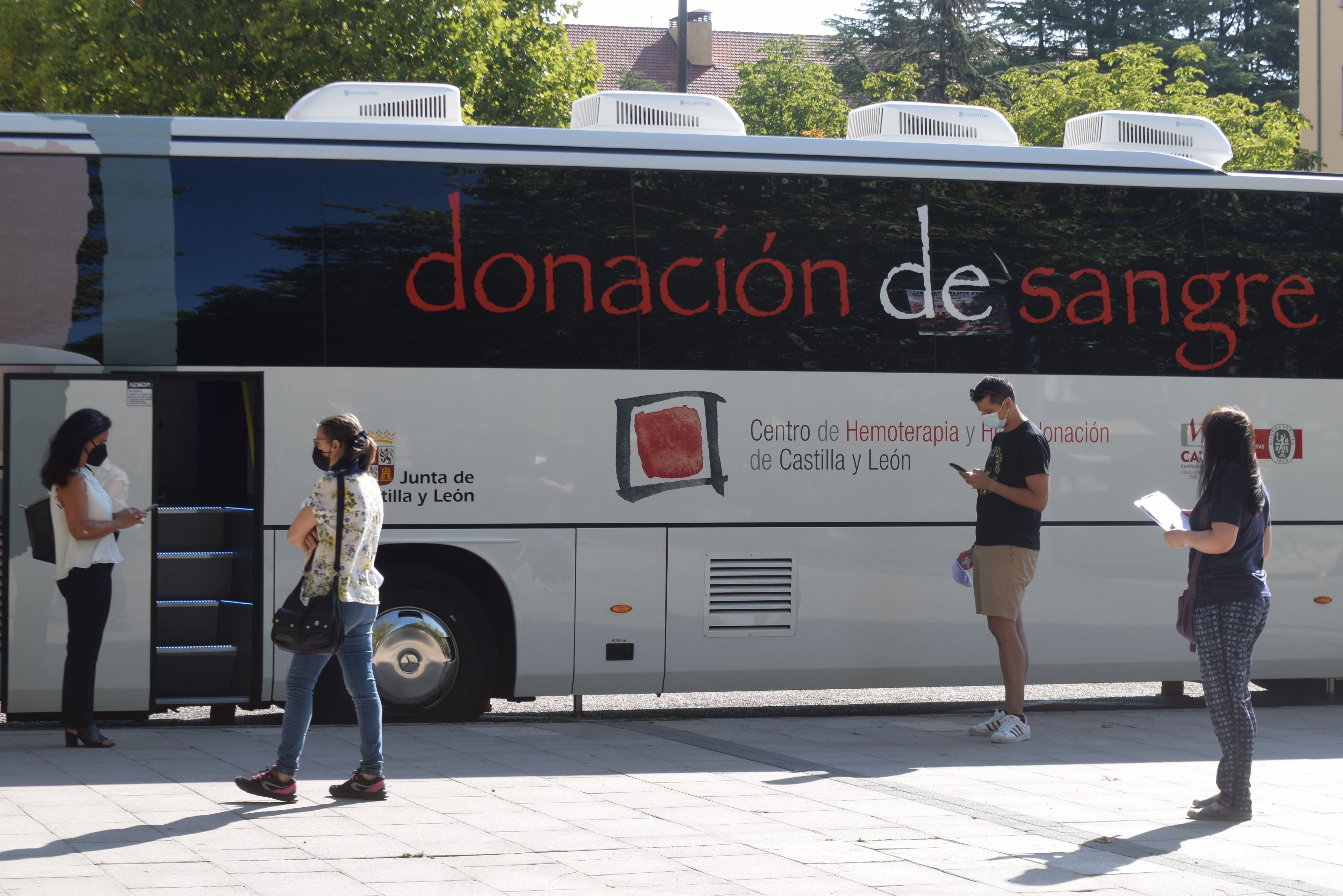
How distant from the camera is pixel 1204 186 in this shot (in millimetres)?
9875

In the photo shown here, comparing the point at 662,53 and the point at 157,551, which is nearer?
the point at 157,551

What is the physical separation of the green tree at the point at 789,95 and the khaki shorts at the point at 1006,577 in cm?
2748

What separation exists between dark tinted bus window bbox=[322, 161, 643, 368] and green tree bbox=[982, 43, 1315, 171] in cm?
2238

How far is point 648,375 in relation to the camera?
9.02m

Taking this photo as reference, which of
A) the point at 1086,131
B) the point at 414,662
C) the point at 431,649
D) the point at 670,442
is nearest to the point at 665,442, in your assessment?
the point at 670,442

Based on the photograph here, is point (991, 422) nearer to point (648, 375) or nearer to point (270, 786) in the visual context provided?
point (648, 375)

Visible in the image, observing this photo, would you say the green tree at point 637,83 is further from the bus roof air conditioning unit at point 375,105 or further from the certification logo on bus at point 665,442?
the certification logo on bus at point 665,442

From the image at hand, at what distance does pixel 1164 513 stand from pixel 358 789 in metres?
3.85

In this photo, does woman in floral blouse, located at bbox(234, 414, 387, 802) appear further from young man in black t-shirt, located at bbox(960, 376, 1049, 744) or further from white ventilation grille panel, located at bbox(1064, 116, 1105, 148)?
white ventilation grille panel, located at bbox(1064, 116, 1105, 148)

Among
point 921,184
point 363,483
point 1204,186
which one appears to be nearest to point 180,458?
point 363,483

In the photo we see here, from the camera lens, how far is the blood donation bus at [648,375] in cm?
847

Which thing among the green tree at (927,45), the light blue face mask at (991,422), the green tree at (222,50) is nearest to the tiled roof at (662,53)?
the green tree at (927,45)

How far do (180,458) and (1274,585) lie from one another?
705 centimetres

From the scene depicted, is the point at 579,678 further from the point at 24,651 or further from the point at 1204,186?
the point at 1204,186
